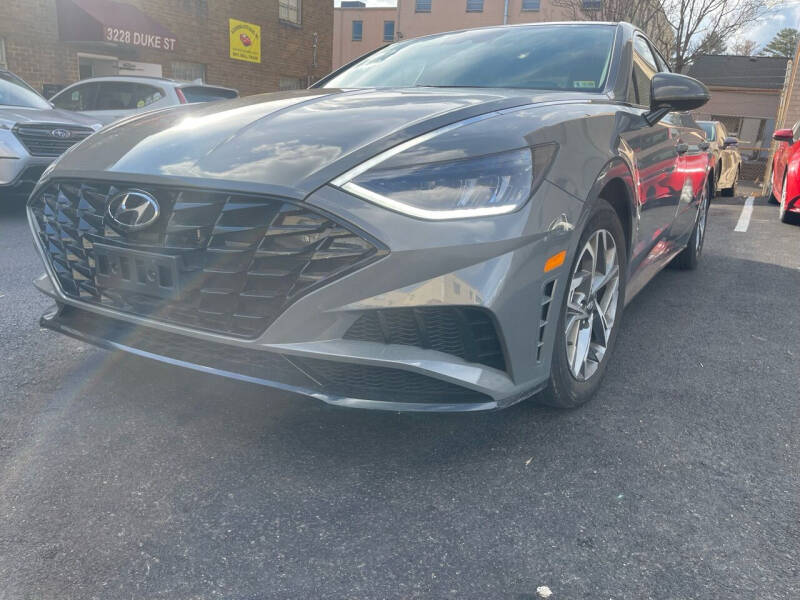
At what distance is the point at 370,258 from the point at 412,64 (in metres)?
2.05

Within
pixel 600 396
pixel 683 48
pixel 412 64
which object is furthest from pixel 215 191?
pixel 683 48

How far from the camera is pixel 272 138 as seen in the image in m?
2.12

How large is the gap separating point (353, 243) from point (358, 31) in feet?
187

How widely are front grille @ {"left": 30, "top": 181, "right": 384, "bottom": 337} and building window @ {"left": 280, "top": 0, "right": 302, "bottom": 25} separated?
20950mm

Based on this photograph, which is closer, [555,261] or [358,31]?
[555,261]

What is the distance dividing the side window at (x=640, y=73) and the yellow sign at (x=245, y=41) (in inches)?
687

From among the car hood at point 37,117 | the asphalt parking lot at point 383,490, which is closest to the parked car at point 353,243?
the asphalt parking lot at point 383,490

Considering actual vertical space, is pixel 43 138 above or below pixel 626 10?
below

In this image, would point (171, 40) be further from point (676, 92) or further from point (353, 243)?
point (353, 243)

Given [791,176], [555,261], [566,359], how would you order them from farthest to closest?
[791,176], [566,359], [555,261]

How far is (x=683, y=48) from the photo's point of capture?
22062 mm

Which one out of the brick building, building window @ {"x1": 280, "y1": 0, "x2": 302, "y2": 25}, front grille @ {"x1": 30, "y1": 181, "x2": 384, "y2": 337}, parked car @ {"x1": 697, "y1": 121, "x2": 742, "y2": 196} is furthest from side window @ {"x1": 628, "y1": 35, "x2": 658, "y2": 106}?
building window @ {"x1": 280, "y1": 0, "x2": 302, "y2": 25}

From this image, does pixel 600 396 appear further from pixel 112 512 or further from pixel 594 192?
pixel 112 512

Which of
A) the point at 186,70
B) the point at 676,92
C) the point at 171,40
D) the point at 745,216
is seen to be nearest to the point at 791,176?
the point at 745,216
